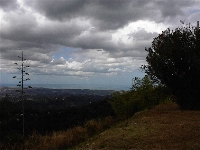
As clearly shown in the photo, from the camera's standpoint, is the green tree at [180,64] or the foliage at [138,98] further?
the foliage at [138,98]

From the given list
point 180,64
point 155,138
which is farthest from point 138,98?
point 155,138

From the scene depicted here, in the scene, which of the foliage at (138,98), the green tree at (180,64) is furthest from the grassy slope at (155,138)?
the foliage at (138,98)

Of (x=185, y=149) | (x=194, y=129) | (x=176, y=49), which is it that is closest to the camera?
(x=185, y=149)

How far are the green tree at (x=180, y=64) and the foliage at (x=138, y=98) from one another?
498 centimetres

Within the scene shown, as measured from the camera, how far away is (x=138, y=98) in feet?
78.5

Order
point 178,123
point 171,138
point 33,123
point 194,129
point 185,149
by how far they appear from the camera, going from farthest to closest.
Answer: point 33,123
point 178,123
point 194,129
point 171,138
point 185,149

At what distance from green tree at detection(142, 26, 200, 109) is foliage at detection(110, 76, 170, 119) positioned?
4981 millimetres

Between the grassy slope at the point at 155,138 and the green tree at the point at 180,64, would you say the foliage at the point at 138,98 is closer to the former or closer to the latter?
the green tree at the point at 180,64

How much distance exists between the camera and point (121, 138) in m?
10.8

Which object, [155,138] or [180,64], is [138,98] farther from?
[155,138]

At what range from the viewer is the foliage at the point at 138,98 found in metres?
24.0

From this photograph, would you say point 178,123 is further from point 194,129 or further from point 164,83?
point 164,83

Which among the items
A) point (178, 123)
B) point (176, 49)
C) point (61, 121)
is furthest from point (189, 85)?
point (61, 121)

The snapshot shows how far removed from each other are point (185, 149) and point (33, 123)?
48597 mm
